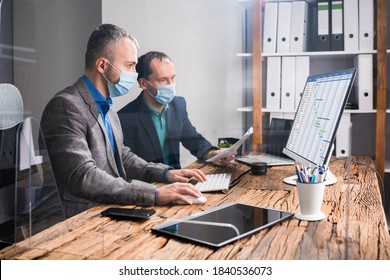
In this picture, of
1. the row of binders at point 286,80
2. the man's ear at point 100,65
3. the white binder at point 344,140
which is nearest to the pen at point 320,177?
the white binder at point 344,140

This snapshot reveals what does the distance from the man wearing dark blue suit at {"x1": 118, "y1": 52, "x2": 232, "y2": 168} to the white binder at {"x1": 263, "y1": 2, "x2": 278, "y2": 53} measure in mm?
306

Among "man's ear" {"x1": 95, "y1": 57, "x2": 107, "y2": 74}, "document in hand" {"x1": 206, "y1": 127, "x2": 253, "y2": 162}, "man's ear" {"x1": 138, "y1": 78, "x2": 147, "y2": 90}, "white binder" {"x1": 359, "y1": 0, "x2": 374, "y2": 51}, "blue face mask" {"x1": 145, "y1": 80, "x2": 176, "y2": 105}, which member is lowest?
"document in hand" {"x1": 206, "y1": 127, "x2": 253, "y2": 162}

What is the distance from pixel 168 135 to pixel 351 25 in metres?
0.66

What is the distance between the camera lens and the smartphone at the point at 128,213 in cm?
114

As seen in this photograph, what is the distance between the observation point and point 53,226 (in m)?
1.15

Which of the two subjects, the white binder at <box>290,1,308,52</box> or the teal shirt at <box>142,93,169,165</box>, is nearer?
the white binder at <box>290,1,308,52</box>

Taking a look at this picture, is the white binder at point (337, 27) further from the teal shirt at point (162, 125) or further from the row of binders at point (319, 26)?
the teal shirt at point (162, 125)

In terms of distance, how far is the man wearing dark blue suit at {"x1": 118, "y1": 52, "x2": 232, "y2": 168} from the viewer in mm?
1470

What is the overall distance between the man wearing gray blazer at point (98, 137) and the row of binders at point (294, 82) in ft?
1.34

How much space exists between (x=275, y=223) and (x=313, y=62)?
1.84ft

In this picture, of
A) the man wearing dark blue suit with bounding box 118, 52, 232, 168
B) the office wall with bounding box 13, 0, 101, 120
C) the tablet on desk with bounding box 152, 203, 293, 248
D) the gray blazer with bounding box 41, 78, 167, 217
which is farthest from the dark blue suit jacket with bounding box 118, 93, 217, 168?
the tablet on desk with bounding box 152, 203, 293, 248

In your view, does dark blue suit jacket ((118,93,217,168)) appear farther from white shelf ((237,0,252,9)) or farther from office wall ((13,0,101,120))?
white shelf ((237,0,252,9))

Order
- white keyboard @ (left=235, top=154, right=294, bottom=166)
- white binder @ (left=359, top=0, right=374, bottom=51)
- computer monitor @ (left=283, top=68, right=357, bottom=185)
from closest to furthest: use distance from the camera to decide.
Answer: computer monitor @ (left=283, top=68, right=357, bottom=185) → white binder @ (left=359, top=0, right=374, bottom=51) → white keyboard @ (left=235, top=154, right=294, bottom=166)
